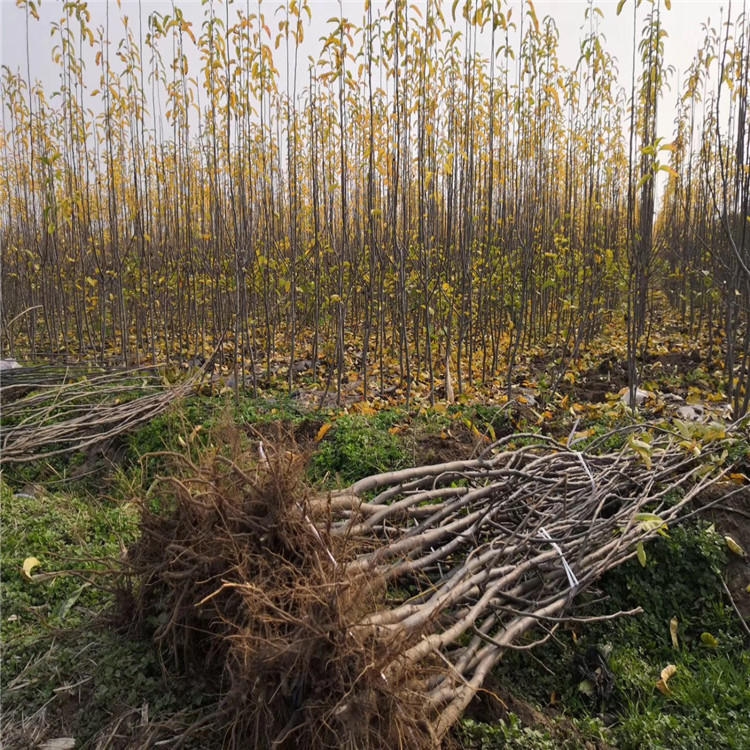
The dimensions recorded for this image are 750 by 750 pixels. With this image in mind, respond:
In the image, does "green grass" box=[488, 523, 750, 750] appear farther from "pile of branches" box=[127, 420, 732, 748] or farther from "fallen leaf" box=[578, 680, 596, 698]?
"pile of branches" box=[127, 420, 732, 748]

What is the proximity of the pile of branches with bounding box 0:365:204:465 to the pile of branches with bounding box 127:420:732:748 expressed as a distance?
2195 millimetres

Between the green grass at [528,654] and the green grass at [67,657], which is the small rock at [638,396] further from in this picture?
the green grass at [67,657]

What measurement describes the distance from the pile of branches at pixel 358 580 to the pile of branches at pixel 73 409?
2195mm

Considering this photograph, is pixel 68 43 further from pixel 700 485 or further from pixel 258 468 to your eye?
pixel 700 485

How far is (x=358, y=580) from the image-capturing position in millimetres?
1572

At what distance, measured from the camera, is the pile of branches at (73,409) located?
3754mm

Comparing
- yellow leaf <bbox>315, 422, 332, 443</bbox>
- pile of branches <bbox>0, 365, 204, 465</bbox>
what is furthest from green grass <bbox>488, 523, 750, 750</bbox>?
pile of branches <bbox>0, 365, 204, 465</bbox>

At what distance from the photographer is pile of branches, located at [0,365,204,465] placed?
3.75 meters

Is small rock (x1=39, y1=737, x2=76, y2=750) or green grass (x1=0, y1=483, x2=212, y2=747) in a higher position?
green grass (x1=0, y1=483, x2=212, y2=747)

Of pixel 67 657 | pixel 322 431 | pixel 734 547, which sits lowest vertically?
pixel 67 657

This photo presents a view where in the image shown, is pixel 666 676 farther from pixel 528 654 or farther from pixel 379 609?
pixel 379 609

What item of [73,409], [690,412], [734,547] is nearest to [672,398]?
[690,412]

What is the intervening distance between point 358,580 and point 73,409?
337 centimetres

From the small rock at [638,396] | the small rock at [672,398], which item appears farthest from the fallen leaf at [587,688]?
the small rock at [672,398]
